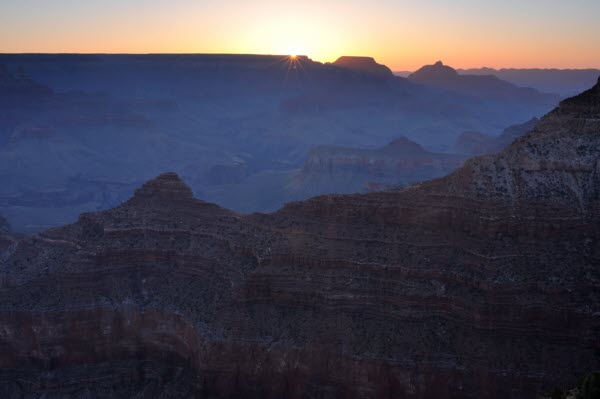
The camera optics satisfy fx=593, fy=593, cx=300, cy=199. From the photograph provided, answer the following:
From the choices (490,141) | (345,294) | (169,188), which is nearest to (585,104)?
(345,294)

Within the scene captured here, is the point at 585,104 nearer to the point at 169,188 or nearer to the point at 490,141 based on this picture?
the point at 169,188

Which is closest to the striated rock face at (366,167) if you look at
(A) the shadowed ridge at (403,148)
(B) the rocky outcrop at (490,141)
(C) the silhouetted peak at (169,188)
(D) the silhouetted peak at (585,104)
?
(A) the shadowed ridge at (403,148)

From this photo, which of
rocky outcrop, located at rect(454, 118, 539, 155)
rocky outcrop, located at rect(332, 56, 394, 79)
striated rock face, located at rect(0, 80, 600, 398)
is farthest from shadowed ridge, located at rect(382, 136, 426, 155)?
rocky outcrop, located at rect(332, 56, 394, 79)

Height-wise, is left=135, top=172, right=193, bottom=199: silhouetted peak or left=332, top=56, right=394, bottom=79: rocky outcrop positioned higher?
left=332, top=56, right=394, bottom=79: rocky outcrop

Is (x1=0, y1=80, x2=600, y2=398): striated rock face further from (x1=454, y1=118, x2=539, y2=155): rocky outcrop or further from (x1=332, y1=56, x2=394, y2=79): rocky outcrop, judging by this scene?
(x1=332, y1=56, x2=394, y2=79): rocky outcrop

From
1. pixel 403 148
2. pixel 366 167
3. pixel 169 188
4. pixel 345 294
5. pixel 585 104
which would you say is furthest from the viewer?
pixel 403 148

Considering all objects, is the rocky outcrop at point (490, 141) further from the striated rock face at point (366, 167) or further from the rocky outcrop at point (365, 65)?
the rocky outcrop at point (365, 65)
